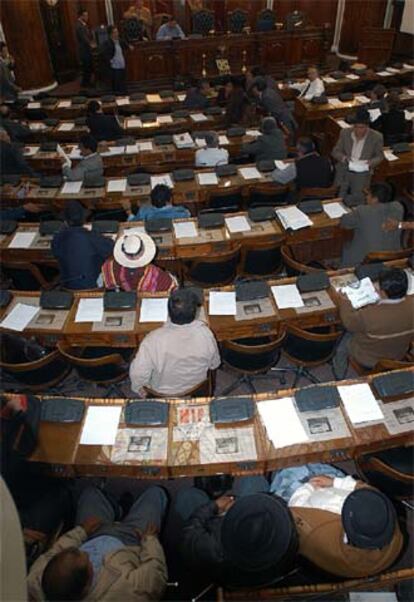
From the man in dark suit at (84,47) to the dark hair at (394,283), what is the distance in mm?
11749

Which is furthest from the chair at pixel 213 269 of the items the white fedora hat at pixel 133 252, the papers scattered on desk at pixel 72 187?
the papers scattered on desk at pixel 72 187

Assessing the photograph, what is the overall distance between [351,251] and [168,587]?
3.92 m

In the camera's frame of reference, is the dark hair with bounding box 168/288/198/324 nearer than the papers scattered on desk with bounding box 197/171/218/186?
Yes

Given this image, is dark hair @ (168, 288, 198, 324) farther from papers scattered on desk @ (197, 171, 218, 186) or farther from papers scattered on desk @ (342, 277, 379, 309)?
papers scattered on desk @ (197, 171, 218, 186)

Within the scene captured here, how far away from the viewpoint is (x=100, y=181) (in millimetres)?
6688

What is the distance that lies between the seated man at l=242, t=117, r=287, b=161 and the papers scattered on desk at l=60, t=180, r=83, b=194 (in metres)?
2.70

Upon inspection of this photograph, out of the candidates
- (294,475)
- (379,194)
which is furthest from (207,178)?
(294,475)

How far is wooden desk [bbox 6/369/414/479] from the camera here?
10.7 feet

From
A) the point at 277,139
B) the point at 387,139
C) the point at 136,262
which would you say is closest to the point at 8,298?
the point at 136,262

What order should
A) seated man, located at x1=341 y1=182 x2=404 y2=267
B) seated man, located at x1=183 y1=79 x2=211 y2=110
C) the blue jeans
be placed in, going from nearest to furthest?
the blue jeans, seated man, located at x1=341 y1=182 x2=404 y2=267, seated man, located at x1=183 y1=79 x2=211 y2=110

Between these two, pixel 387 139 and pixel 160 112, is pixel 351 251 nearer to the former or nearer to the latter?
pixel 387 139

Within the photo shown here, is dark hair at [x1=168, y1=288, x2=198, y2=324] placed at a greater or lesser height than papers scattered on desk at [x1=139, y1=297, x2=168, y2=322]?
greater

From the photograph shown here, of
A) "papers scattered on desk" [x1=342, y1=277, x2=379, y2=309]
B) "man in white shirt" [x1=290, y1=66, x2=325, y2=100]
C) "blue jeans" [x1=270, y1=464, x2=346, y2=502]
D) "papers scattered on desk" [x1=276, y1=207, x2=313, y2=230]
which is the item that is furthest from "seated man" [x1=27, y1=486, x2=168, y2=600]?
"man in white shirt" [x1=290, y1=66, x2=325, y2=100]

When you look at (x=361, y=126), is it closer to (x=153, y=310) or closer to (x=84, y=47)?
(x=153, y=310)
